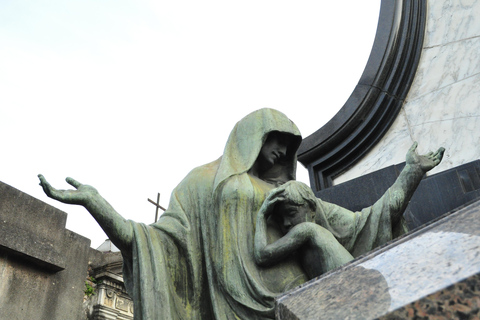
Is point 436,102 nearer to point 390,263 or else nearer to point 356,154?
point 356,154

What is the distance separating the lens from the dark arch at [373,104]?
488cm

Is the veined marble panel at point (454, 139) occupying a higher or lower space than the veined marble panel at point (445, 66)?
lower

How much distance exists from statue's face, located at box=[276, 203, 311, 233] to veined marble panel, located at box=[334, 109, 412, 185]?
1.79 meters

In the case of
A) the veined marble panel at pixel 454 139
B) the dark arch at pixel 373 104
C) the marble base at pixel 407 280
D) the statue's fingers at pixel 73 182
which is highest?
the dark arch at pixel 373 104

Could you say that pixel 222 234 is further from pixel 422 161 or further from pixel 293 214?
pixel 422 161

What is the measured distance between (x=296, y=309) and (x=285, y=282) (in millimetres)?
1685

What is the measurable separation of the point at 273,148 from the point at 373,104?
1.79m

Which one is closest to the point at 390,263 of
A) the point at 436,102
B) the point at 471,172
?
the point at 471,172

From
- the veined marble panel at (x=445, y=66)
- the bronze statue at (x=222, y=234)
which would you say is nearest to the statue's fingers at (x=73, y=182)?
the bronze statue at (x=222, y=234)

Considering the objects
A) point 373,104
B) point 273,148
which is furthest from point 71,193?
point 373,104

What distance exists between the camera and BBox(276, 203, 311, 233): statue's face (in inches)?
118

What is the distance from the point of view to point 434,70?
4762mm

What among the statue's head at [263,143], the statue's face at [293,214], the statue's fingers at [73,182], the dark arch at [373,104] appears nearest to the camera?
the statue's fingers at [73,182]

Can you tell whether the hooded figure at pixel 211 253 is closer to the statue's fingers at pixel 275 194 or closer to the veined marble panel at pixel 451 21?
the statue's fingers at pixel 275 194
